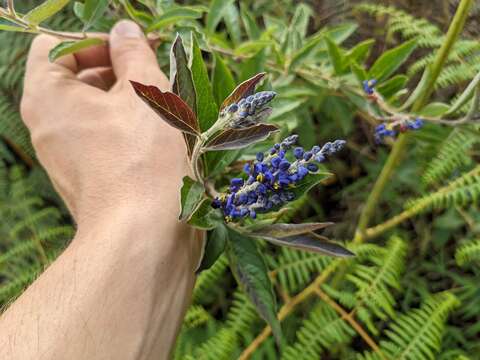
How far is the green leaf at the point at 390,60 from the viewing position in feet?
4.37

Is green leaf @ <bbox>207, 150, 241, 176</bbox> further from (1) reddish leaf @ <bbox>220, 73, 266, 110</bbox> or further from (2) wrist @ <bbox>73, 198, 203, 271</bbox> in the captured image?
(1) reddish leaf @ <bbox>220, 73, 266, 110</bbox>

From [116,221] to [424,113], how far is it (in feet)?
2.57

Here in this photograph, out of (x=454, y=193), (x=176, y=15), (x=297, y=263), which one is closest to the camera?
(x=176, y=15)

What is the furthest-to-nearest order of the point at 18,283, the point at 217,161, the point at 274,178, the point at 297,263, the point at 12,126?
the point at 12,126, the point at 18,283, the point at 297,263, the point at 217,161, the point at 274,178

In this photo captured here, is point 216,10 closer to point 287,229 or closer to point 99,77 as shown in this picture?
point 99,77

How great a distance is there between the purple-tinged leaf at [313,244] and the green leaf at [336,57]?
1.86ft

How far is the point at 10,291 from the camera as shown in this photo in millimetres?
1757

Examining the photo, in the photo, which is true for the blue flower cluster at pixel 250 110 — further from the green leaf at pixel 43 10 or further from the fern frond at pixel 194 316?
the fern frond at pixel 194 316

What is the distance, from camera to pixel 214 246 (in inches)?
39.2

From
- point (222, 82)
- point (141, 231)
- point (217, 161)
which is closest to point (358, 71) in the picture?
point (222, 82)

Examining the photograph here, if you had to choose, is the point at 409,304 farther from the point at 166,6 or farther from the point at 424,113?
the point at 166,6

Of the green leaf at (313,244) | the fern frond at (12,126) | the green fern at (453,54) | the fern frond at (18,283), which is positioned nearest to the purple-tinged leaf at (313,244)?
the green leaf at (313,244)

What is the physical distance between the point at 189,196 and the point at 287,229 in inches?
7.6

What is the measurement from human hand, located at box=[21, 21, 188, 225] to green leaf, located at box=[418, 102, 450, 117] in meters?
0.61
